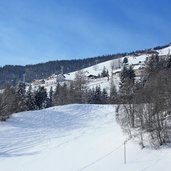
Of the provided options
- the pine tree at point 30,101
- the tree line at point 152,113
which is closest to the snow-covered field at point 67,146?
the tree line at point 152,113

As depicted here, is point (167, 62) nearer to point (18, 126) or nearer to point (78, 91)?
point (78, 91)

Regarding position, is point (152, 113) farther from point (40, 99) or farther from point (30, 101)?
point (40, 99)

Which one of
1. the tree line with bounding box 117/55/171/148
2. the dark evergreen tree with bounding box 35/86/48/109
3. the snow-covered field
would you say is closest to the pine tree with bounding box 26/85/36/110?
the dark evergreen tree with bounding box 35/86/48/109

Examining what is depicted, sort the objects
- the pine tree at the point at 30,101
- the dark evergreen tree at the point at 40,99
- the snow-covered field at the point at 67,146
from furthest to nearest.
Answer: the dark evergreen tree at the point at 40,99 → the pine tree at the point at 30,101 → the snow-covered field at the point at 67,146

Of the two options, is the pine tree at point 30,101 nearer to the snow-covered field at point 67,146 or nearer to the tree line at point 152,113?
the snow-covered field at point 67,146

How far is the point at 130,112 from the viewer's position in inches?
1133

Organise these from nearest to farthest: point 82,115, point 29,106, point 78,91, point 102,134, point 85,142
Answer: point 85,142 < point 102,134 < point 82,115 < point 29,106 < point 78,91

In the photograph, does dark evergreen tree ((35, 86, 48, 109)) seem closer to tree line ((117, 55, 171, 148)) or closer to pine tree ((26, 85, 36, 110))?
pine tree ((26, 85, 36, 110))

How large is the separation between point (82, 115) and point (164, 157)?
23928mm

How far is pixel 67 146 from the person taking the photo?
28875 millimetres

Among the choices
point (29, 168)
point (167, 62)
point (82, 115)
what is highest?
point (167, 62)

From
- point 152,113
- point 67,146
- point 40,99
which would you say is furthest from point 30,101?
point 152,113

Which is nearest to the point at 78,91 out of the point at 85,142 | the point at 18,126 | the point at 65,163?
the point at 18,126

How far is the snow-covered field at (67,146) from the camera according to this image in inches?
874
